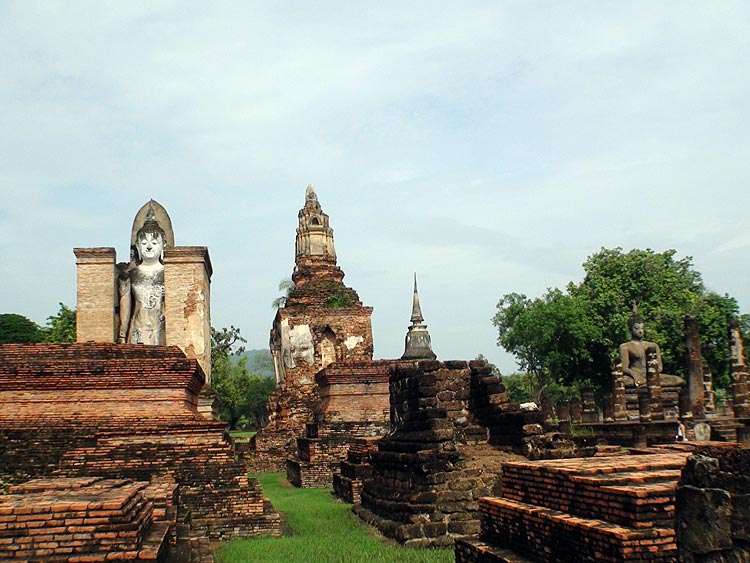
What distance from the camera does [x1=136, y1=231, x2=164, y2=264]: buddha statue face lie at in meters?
15.4

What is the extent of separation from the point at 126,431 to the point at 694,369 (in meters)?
18.8

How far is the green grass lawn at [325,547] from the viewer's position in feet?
25.0

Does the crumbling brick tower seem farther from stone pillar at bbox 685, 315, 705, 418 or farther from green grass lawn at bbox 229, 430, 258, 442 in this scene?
stone pillar at bbox 685, 315, 705, 418

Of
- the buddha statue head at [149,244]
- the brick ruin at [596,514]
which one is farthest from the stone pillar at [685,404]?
the brick ruin at [596,514]

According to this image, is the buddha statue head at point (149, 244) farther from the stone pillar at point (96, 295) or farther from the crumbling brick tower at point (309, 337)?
the crumbling brick tower at point (309, 337)

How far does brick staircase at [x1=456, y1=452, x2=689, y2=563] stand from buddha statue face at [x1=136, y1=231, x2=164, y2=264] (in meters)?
10.5

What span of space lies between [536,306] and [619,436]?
1671 cm

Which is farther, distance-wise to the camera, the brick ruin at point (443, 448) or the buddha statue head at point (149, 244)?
the buddha statue head at point (149, 244)

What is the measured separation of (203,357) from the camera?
1522 cm

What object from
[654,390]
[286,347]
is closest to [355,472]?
[654,390]

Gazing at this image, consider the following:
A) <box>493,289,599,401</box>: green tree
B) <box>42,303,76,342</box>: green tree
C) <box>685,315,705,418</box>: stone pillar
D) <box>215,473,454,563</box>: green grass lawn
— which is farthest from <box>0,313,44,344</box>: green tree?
<box>215,473,454,563</box>: green grass lawn

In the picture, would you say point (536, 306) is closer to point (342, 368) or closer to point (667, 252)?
point (667, 252)

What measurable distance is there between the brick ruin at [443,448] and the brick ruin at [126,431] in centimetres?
162

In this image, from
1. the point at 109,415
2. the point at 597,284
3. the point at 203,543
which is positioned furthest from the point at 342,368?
the point at 597,284
